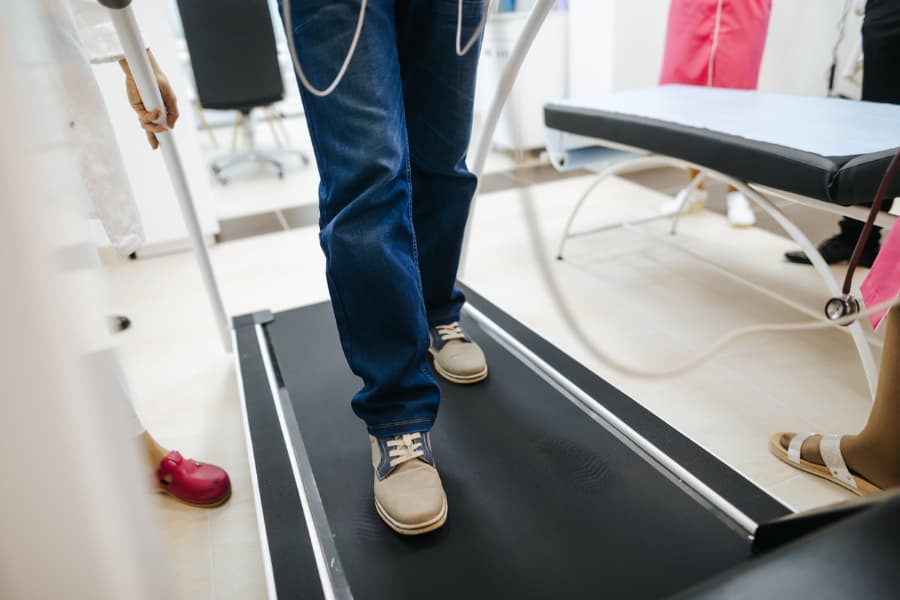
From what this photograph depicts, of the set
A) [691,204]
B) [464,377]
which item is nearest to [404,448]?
[464,377]

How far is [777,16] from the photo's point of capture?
291 cm

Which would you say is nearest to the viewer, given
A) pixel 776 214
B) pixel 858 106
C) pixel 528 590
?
pixel 528 590

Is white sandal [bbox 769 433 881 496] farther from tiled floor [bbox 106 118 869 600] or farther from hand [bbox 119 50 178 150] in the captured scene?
hand [bbox 119 50 178 150]

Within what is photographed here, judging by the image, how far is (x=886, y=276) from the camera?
3.14 feet

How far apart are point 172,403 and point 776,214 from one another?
1439 millimetres

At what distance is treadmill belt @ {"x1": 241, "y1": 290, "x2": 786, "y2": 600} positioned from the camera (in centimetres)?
86

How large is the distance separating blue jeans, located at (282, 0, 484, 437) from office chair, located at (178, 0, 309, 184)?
8.14 feet

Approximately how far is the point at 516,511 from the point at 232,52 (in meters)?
3.04

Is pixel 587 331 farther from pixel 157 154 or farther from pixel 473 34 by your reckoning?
pixel 157 154

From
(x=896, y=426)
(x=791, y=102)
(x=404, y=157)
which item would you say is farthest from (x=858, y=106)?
(x=404, y=157)

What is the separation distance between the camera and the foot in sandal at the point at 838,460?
104 cm

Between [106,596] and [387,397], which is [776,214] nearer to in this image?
[387,397]

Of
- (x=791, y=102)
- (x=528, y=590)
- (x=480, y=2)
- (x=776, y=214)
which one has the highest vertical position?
(x=480, y=2)

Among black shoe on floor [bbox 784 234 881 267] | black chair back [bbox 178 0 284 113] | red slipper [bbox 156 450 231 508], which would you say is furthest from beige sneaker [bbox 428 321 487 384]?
black chair back [bbox 178 0 284 113]
